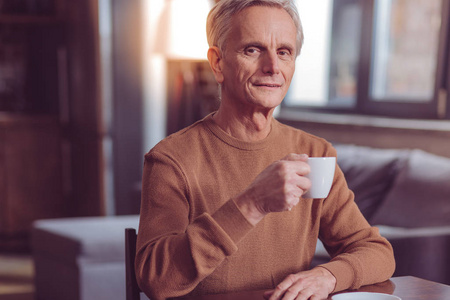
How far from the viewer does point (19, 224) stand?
167 inches

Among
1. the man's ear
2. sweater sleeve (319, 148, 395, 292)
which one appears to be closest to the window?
sweater sleeve (319, 148, 395, 292)

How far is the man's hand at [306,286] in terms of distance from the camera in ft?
3.20

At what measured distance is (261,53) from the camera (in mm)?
1160

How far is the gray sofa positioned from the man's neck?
3.12 feet

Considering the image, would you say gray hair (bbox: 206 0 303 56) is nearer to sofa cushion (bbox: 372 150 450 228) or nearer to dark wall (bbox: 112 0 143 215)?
sofa cushion (bbox: 372 150 450 228)

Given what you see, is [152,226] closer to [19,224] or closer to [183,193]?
[183,193]

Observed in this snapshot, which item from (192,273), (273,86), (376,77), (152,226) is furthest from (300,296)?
(376,77)

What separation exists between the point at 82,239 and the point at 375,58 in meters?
1.99

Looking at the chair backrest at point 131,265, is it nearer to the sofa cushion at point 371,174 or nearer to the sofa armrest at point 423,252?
the sofa armrest at point 423,252

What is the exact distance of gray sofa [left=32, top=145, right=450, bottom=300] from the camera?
195cm

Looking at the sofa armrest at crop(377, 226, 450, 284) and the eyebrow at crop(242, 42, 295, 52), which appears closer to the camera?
the eyebrow at crop(242, 42, 295, 52)

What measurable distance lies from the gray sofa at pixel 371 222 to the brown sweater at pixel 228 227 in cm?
81

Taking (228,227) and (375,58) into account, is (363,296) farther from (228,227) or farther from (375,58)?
(375,58)

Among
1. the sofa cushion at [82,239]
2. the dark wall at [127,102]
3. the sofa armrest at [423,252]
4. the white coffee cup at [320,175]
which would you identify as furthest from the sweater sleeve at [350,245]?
the dark wall at [127,102]
